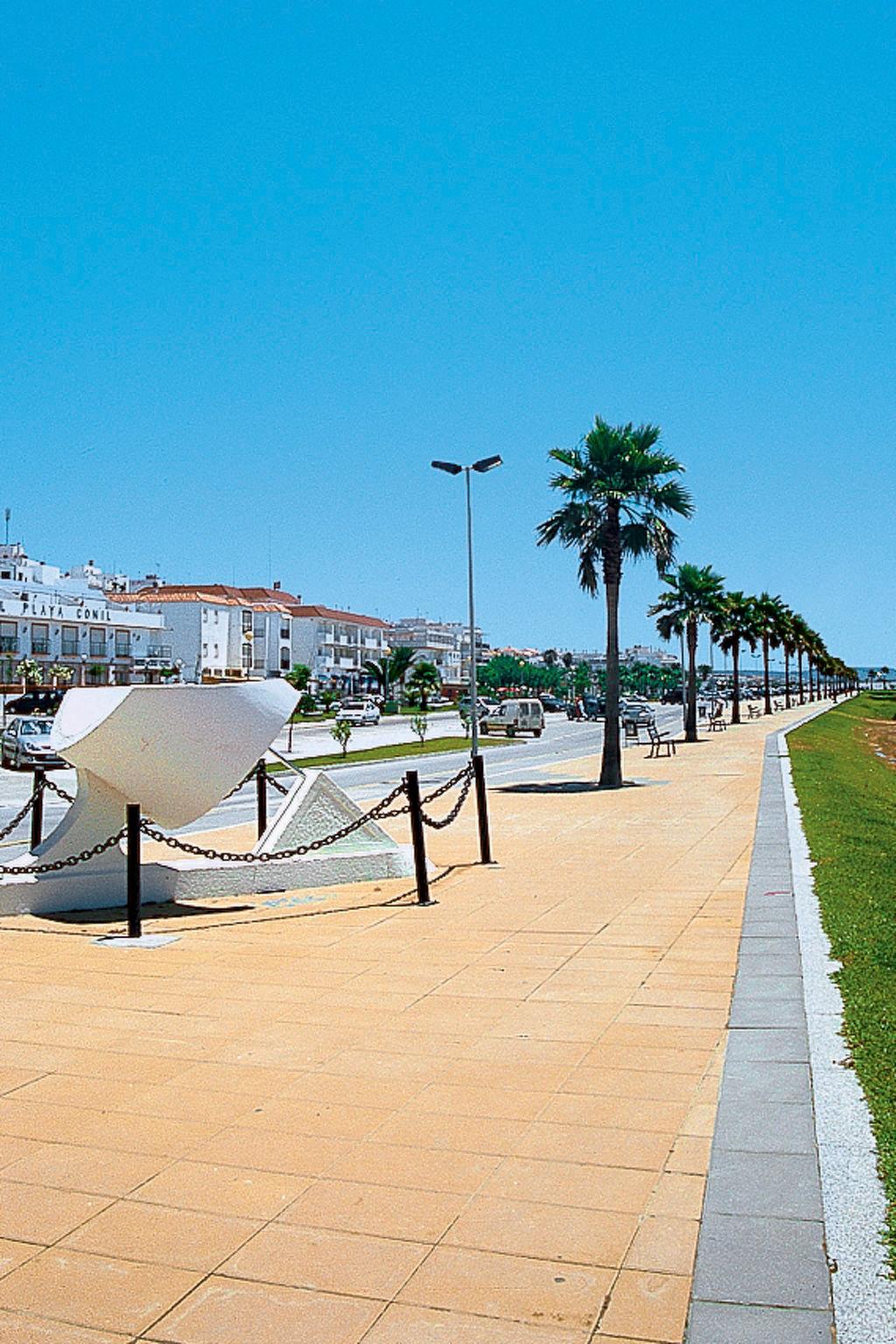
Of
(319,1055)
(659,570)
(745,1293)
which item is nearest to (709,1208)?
(745,1293)

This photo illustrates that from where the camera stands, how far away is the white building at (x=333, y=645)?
12206cm

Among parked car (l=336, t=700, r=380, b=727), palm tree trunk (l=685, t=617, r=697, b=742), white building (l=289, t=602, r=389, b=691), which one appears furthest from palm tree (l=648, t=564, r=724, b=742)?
white building (l=289, t=602, r=389, b=691)

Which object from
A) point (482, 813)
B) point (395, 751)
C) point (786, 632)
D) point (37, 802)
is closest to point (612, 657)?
point (482, 813)

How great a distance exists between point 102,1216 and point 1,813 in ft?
60.1

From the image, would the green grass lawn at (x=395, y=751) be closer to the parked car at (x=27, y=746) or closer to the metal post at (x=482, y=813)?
the parked car at (x=27, y=746)

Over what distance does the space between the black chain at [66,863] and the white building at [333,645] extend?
337ft

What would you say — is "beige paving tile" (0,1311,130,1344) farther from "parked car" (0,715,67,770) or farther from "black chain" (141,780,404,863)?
"parked car" (0,715,67,770)

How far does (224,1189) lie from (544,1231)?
1161mm

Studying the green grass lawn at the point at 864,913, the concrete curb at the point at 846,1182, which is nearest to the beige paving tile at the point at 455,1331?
the concrete curb at the point at 846,1182

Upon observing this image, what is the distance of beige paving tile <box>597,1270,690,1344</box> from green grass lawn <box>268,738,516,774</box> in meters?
29.8

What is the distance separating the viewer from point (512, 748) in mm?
47188

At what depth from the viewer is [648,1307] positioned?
3529mm

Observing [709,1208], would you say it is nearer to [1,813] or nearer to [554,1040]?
[554,1040]

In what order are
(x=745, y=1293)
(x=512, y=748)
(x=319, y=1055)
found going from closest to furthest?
(x=745, y=1293), (x=319, y=1055), (x=512, y=748)
